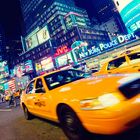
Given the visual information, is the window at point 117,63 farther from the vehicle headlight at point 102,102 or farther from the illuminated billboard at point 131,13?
the illuminated billboard at point 131,13

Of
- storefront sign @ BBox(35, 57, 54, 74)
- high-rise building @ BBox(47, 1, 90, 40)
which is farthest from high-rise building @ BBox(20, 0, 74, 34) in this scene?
storefront sign @ BBox(35, 57, 54, 74)

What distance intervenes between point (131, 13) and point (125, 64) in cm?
2906

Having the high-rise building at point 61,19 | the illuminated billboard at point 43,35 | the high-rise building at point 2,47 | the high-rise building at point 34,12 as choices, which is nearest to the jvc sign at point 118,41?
the illuminated billboard at point 43,35

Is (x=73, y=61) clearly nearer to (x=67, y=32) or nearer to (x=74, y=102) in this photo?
(x=67, y=32)

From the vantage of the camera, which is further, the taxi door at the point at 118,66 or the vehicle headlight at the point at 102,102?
the taxi door at the point at 118,66

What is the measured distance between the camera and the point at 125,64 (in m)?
7.85

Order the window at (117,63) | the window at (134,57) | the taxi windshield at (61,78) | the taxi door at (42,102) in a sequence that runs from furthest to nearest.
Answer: the window at (117,63)
the window at (134,57)
the taxi windshield at (61,78)
the taxi door at (42,102)

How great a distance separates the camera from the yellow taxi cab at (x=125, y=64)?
24.5 ft

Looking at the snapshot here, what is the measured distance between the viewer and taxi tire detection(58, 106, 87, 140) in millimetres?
3411

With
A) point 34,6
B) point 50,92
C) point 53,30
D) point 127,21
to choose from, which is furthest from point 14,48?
point 50,92

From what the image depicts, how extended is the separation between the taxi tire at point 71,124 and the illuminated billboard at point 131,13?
31.6m

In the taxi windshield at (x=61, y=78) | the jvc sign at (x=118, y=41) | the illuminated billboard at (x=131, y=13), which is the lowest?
the taxi windshield at (x=61, y=78)

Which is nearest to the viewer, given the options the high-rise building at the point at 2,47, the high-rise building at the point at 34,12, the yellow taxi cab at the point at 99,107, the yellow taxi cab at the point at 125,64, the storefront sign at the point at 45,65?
the yellow taxi cab at the point at 99,107

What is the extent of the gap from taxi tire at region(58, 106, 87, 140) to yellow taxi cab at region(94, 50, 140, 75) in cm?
437
